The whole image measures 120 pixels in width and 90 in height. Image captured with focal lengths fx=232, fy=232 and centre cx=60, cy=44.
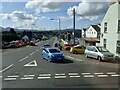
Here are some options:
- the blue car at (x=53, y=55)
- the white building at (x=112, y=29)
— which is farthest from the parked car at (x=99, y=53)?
the blue car at (x=53, y=55)

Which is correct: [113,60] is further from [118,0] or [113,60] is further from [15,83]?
[15,83]

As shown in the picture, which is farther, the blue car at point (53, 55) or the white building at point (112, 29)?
the white building at point (112, 29)

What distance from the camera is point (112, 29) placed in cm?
2728

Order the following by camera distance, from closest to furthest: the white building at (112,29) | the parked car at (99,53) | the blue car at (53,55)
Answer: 1. the blue car at (53,55)
2. the parked car at (99,53)
3. the white building at (112,29)

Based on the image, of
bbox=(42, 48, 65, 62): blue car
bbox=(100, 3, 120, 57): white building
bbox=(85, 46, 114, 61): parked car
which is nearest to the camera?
bbox=(42, 48, 65, 62): blue car

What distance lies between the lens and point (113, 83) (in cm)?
1240

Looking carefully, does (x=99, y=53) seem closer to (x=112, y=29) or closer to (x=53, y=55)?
(x=112, y=29)

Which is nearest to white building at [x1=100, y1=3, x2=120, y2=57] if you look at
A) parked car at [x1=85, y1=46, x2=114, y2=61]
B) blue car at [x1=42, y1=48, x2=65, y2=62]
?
parked car at [x1=85, y1=46, x2=114, y2=61]

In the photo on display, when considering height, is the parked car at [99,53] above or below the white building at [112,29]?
below

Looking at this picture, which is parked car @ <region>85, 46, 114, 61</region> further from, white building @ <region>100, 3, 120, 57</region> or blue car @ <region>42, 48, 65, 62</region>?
blue car @ <region>42, 48, 65, 62</region>

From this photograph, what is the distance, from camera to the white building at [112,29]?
85.3ft

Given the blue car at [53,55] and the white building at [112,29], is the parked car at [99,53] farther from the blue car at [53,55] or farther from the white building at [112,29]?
the blue car at [53,55]

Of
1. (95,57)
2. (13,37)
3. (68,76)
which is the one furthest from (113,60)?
(13,37)

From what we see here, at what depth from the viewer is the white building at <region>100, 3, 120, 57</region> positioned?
26000 millimetres
